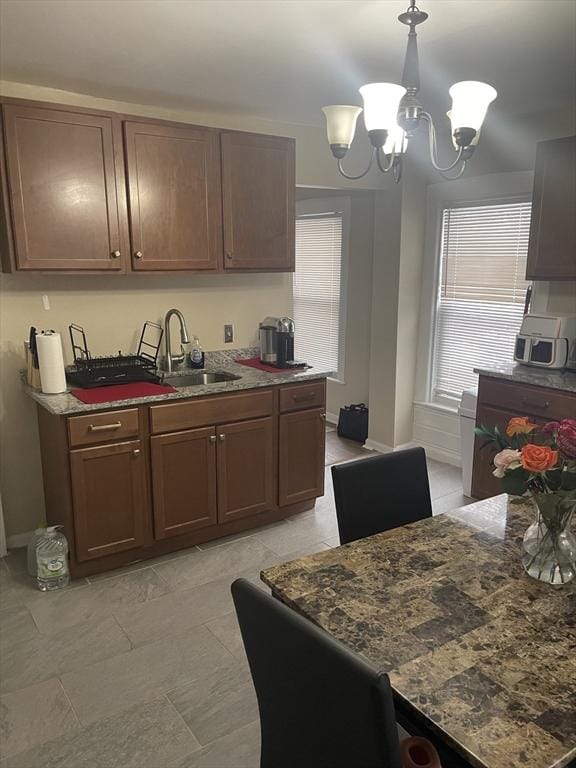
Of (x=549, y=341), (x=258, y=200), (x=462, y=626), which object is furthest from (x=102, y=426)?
(x=549, y=341)

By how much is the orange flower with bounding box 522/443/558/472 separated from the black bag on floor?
3.75 meters

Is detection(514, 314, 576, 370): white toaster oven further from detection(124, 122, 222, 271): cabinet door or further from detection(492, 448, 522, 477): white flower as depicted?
detection(492, 448, 522, 477): white flower

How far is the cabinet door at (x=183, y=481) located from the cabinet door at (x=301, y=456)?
50 cm

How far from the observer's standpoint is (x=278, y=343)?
3.71 m

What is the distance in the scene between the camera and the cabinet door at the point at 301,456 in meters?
3.56

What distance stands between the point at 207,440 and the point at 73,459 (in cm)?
73

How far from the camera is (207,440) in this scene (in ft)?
10.5

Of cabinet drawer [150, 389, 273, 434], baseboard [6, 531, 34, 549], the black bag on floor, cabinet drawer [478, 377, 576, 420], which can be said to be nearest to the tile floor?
baseboard [6, 531, 34, 549]

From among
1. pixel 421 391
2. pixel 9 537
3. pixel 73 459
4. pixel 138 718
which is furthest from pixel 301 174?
pixel 138 718

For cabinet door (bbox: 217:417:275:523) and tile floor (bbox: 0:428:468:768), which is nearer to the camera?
tile floor (bbox: 0:428:468:768)

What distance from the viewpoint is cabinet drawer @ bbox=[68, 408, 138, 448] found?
9.09 feet

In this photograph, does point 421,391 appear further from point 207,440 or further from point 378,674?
point 378,674

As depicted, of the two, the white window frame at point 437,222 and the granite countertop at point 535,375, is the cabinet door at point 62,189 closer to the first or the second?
the granite countertop at point 535,375

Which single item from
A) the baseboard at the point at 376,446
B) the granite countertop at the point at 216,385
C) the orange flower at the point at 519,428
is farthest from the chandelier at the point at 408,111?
the baseboard at the point at 376,446
